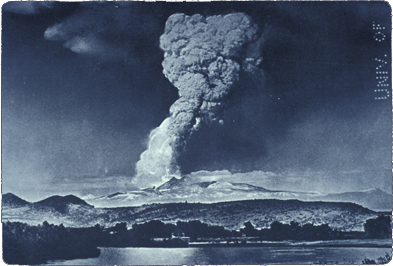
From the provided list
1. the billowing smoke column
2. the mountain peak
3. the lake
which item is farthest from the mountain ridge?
the lake

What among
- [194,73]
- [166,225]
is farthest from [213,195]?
[194,73]

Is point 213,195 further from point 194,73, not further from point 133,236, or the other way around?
point 194,73

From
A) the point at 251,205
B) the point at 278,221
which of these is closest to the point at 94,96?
the point at 251,205

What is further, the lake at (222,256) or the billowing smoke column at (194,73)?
the billowing smoke column at (194,73)

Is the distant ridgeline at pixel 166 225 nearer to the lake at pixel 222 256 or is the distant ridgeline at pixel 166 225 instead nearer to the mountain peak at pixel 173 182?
the lake at pixel 222 256

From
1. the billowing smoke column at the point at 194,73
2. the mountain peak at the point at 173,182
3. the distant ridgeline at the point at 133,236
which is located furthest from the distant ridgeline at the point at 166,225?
the billowing smoke column at the point at 194,73
